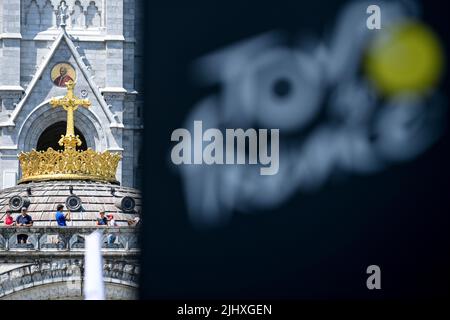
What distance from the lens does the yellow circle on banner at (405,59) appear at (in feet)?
46.8

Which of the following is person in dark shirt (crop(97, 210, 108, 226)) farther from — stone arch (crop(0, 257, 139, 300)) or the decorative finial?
the decorative finial

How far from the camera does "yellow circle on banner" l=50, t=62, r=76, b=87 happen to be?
61.0 meters

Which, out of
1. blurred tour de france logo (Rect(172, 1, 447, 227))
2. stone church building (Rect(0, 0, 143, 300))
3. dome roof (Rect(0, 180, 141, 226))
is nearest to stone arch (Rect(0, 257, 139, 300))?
dome roof (Rect(0, 180, 141, 226))

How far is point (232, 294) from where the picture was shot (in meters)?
14.2

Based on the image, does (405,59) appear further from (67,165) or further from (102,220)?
(67,165)

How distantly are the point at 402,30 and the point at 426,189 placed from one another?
121 cm

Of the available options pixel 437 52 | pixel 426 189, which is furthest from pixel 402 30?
pixel 426 189

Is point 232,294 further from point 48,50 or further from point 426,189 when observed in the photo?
point 48,50

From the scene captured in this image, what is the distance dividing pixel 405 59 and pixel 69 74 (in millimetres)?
47255

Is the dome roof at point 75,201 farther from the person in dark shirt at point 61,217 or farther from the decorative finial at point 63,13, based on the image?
the decorative finial at point 63,13

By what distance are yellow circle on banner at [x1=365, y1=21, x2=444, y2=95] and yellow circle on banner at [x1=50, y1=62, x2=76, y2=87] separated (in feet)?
154

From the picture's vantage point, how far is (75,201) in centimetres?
3641
